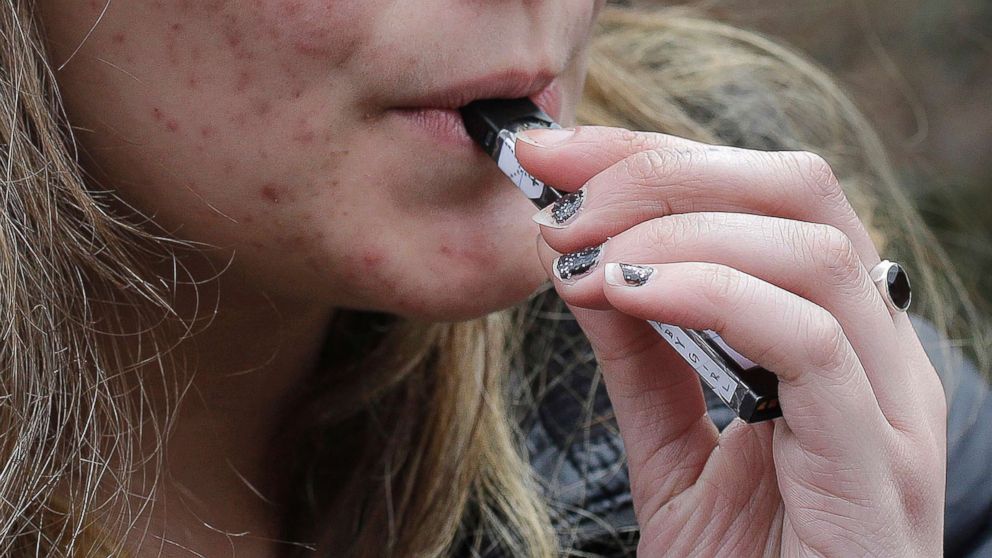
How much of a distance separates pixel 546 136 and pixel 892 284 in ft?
1.04

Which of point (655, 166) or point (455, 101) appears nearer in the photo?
point (655, 166)

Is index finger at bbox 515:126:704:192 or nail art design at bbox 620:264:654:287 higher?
index finger at bbox 515:126:704:192

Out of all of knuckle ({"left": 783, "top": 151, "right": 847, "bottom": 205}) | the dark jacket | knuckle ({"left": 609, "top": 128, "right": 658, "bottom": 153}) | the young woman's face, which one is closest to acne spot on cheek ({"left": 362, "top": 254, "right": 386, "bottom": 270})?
the young woman's face

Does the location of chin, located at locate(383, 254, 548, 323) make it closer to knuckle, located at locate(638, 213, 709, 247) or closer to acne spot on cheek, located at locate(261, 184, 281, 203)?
acne spot on cheek, located at locate(261, 184, 281, 203)

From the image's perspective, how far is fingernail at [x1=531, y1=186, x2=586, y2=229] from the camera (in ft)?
3.03

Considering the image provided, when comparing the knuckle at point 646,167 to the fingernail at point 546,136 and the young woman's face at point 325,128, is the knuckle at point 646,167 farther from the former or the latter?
the young woman's face at point 325,128

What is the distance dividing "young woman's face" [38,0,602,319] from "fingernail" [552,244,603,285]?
0.16 meters

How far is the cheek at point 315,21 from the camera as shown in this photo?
3.09 ft

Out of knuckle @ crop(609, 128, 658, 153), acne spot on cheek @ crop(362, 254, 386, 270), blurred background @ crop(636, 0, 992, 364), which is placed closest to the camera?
knuckle @ crop(609, 128, 658, 153)

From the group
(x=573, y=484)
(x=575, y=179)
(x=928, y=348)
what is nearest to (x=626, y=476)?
(x=573, y=484)

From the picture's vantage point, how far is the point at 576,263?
0.92 metres

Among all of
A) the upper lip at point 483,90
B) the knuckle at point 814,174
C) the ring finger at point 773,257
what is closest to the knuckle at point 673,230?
the ring finger at point 773,257

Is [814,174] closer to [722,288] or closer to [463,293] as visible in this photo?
[722,288]

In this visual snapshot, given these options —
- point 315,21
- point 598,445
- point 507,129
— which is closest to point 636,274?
point 507,129
